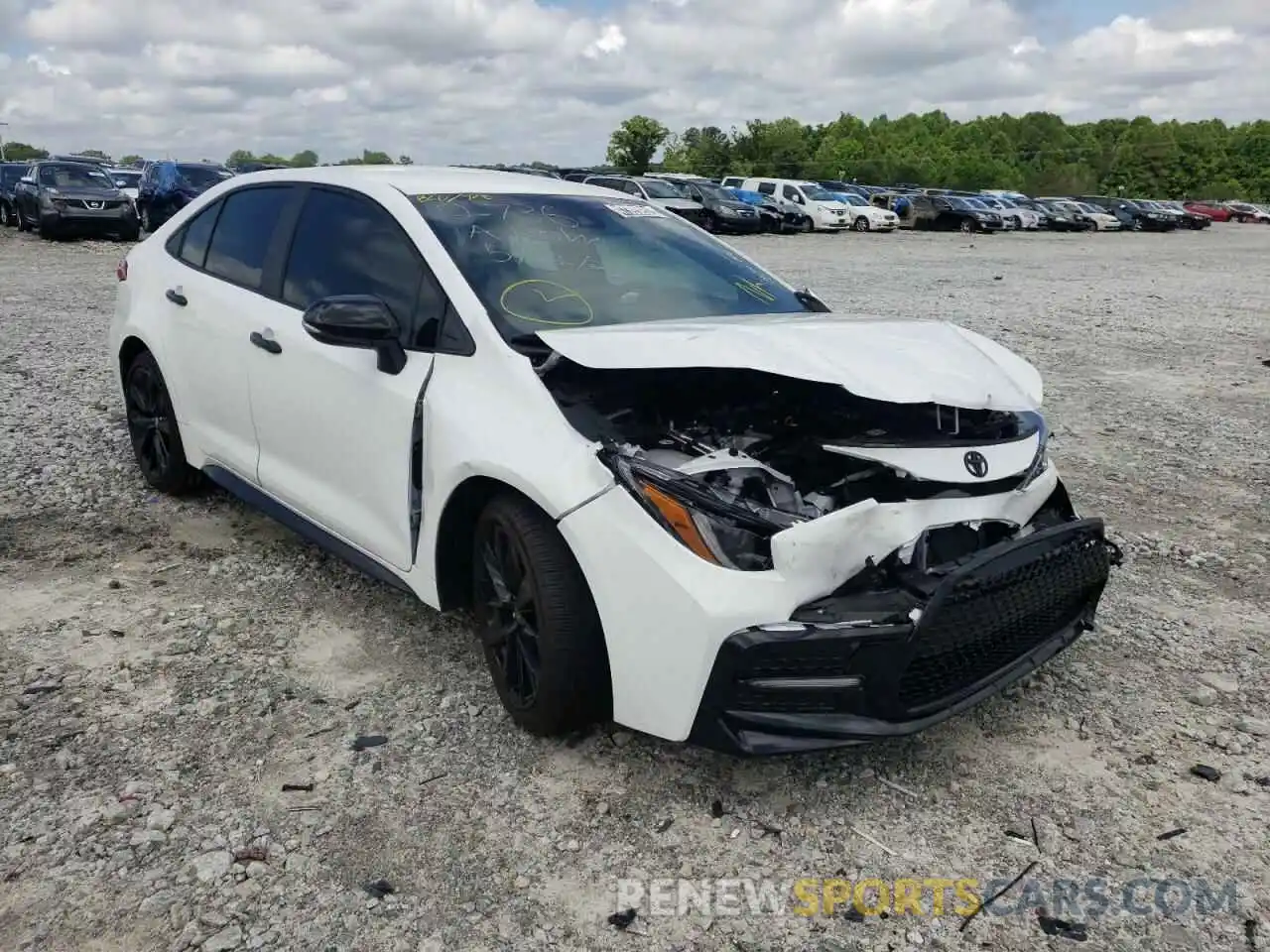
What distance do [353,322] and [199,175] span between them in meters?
20.3

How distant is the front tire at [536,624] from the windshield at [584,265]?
672mm

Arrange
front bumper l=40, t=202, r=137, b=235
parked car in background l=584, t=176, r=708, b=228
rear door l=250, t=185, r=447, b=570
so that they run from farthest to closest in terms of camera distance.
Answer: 1. parked car in background l=584, t=176, r=708, b=228
2. front bumper l=40, t=202, r=137, b=235
3. rear door l=250, t=185, r=447, b=570

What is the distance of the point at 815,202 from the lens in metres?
32.3

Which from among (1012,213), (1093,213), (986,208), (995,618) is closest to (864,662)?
(995,618)

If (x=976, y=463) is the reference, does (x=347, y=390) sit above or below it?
above

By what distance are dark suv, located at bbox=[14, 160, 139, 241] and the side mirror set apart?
18516 millimetres

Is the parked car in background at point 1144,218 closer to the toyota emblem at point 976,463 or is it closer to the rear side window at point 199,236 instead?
the rear side window at point 199,236

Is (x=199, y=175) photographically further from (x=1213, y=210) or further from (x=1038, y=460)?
(x=1213, y=210)

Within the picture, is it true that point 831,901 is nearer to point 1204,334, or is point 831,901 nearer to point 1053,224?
point 1204,334

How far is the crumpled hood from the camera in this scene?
113 inches

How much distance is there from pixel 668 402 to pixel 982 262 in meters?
20.9

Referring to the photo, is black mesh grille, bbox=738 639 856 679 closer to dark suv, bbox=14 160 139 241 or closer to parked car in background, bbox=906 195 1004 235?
dark suv, bbox=14 160 139 241

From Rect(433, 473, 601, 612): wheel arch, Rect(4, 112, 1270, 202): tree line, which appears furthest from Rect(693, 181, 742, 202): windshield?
Rect(4, 112, 1270, 202): tree line

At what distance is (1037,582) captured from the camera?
9.53ft
